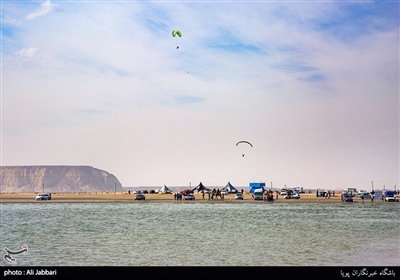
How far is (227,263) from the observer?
28.2m

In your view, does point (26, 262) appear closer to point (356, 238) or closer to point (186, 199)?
point (356, 238)

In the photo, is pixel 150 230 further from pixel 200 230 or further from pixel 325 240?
pixel 325 240

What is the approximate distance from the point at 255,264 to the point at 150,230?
21601 mm

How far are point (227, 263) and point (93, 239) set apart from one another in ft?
52.4

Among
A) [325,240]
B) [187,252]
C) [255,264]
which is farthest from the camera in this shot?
[325,240]

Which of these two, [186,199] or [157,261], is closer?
[157,261]

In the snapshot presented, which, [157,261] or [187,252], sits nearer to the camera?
[157,261]
